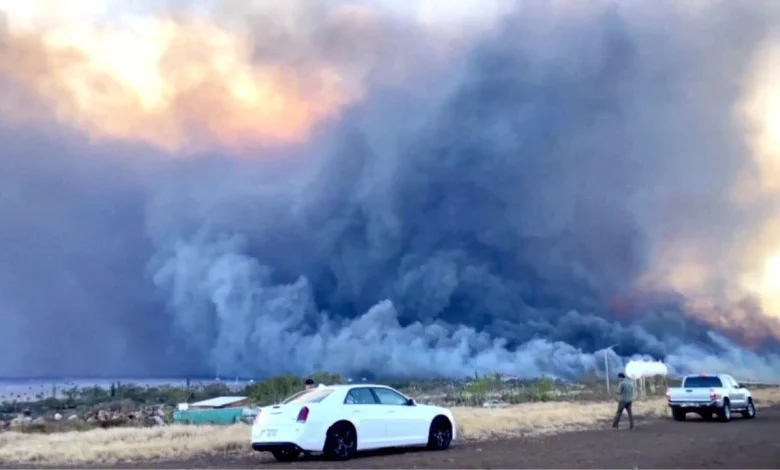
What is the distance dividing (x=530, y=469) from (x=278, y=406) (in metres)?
6.34

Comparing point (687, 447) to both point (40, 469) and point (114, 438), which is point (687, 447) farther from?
point (114, 438)

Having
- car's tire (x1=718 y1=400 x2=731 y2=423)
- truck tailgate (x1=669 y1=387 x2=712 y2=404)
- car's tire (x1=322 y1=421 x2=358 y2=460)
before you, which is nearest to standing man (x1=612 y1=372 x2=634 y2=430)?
truck tailgate (x1=669 y1=387 x2=712 y2=404)

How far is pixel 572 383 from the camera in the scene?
109 m

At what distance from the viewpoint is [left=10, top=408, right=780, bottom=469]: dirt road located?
17.6 m

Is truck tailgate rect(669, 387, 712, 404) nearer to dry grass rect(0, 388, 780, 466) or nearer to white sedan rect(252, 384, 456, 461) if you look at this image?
dry grass rect(0, 388, 780, 466)

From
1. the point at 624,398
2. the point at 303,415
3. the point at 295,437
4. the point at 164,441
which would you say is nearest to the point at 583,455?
the point at 303,415

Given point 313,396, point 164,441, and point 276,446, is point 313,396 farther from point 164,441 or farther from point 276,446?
point 164,441

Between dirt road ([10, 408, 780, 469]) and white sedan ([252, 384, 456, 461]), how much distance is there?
0.41 metres

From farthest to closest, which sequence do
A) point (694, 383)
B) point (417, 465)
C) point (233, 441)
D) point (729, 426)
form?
point (694, 383) → point (729, 426) → point (233, 441) → point (417, 465)

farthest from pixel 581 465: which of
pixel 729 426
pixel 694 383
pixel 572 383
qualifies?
pixel 572 383

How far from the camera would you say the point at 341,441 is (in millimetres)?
19422

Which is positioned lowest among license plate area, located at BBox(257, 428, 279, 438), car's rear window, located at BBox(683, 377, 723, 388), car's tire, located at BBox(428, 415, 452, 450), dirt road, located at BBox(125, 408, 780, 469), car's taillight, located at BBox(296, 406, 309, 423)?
dirt road, located at BBox(125, 408, 780, 469)

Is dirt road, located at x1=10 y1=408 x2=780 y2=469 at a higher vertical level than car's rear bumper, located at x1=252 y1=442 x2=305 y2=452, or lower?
lower

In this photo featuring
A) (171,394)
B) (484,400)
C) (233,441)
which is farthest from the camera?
(171,394)
